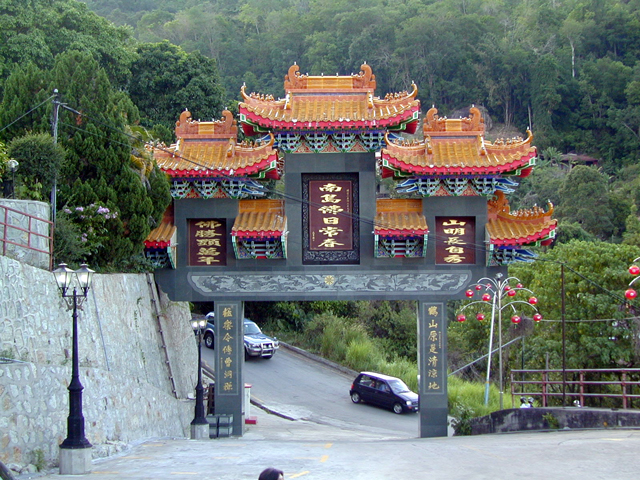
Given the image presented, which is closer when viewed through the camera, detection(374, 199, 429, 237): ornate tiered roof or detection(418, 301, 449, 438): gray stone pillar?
detection(374, 199, 429, 237): ornate tiered roof

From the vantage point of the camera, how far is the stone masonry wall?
9883 mm

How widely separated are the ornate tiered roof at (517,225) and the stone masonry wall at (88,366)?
7.30 metres

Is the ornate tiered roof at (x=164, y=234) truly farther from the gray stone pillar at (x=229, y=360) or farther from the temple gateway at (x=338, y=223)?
the gray stone pillar at (x=229, y=360)

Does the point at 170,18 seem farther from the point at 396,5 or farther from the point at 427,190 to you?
the point at 427,190

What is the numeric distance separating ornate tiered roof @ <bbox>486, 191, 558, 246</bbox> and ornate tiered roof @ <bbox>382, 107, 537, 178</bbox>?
83 centimetres

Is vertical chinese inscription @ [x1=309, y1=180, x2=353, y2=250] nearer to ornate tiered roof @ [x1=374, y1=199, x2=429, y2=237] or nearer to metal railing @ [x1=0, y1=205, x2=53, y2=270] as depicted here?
ornate tiered roof @ [x1=374, y1=199, x2=429, y2=237]

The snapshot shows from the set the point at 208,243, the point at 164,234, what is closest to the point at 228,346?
the point at 208,243

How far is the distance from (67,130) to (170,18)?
7405cm

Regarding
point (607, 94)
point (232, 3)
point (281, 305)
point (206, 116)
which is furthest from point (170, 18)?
point (281, 305)

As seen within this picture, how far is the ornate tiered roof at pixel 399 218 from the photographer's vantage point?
15.5 m

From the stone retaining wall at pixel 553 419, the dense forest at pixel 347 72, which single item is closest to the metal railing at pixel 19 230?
the dense forest at pixel 347 72

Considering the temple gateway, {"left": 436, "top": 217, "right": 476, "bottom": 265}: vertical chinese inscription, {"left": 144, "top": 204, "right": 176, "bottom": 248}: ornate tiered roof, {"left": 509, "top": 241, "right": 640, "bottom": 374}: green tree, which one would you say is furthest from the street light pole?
{"left": 509, "top": 241, "right": 640, "bottom": 374}: green tree

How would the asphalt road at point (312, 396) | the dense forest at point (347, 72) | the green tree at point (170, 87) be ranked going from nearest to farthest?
1. the dense forest at point (347, 72)
2. the asphalt road at point (312, 396)
3. the green tree at point (170, 87)

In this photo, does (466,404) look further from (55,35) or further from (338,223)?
(55,35)
